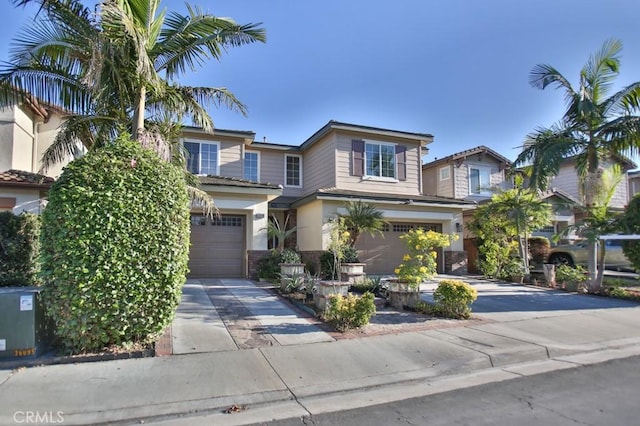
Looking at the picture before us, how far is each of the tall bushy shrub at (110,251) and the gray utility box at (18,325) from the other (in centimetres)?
26

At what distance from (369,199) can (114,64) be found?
10104 millimetres

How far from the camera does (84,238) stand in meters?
5.46

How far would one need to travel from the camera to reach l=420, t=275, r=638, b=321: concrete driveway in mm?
9633

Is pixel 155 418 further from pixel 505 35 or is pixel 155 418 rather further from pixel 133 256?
pixel 505 35

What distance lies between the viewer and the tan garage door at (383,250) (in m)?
16.4

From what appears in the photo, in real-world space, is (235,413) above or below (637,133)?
below

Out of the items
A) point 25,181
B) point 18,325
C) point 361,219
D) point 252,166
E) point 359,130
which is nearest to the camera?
point 18,325

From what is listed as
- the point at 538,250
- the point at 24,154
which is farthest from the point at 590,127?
the point at 24,154

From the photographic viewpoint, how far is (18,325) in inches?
215

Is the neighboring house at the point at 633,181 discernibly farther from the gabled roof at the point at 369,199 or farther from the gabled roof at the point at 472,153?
the gabled roof at the point at 369,199

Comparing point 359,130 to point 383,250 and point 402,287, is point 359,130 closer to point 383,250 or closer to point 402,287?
point 383,250

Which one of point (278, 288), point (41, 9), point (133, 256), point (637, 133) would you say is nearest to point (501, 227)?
point (637, 133)

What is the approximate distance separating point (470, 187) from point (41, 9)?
65.6 ft

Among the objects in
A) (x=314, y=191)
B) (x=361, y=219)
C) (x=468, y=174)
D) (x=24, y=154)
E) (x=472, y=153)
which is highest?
(x=472, y=153)
